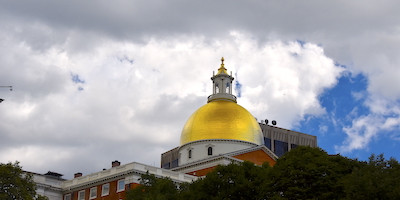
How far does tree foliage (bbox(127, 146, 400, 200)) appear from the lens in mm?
49844

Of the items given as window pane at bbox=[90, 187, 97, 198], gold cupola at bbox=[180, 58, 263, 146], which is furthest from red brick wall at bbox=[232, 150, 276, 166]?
window pane at bbox=[90, 187, 97, 198]

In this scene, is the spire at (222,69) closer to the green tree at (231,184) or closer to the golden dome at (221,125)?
the golden dome at (221,125)

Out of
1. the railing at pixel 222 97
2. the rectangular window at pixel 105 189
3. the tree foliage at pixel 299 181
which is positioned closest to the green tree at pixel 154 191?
the tree foliage at pixel 299 181

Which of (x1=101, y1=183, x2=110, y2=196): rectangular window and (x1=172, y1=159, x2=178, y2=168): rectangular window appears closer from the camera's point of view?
(x1=101, y1=183, x2=110, y2=196): rectangular window

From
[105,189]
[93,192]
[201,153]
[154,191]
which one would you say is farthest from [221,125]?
[154,191]

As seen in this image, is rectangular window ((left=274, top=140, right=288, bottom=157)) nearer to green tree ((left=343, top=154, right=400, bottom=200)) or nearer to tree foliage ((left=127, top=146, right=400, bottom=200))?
tree foliage ((left=127, top=146, right=400, bottom=200))

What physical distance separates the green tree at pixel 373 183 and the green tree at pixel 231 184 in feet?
26.6

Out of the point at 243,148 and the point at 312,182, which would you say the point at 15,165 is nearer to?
the point at 312,182

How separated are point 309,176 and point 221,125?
33.8 meters

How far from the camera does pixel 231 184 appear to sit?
191ft

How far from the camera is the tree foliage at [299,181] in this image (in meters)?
49.8

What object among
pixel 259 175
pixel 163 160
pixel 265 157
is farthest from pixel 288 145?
pixel 259 175

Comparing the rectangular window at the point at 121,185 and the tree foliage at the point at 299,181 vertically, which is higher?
the rectangular window at the point at 121,185

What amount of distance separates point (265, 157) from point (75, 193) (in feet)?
81.0
